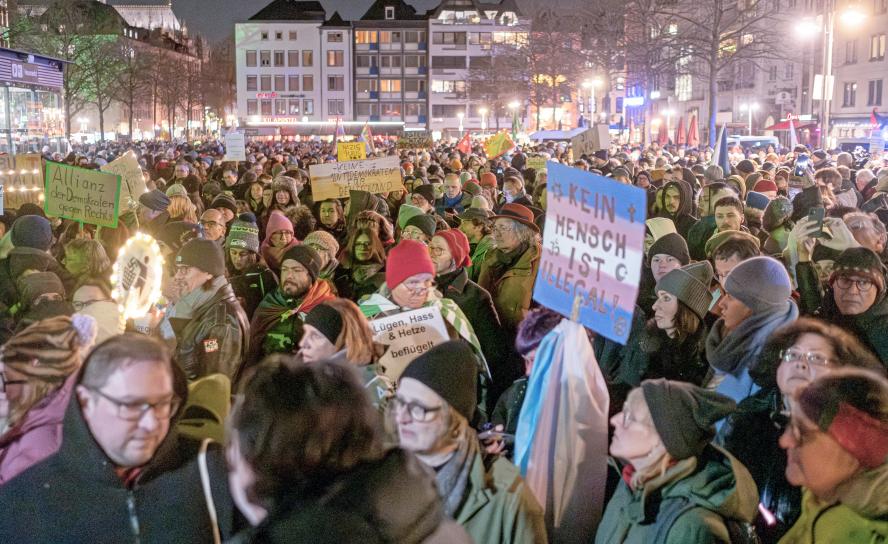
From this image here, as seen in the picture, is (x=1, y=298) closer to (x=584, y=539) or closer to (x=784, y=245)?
(x=584, y=539)

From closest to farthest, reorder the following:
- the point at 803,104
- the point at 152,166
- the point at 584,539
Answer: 1. the point at 584,539
2. the point at 152,166
3. the point at 803,104

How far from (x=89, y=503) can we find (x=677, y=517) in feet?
5.62

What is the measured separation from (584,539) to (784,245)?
5.12 metres

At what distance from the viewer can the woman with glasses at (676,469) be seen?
303 cm

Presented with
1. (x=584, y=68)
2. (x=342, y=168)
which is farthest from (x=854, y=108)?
(x=342, y=168)

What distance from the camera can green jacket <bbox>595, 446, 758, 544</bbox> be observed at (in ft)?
9.74

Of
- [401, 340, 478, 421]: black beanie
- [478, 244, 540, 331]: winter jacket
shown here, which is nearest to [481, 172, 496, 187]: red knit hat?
[478, 244, 540, 331]: winter jacket

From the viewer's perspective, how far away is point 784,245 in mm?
8219

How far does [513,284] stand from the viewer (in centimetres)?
692

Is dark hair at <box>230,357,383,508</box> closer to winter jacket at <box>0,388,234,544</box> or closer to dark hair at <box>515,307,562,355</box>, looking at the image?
winter jacket at <box>0,388,234,544</box>

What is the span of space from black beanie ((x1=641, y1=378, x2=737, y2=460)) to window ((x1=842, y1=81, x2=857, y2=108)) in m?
57.8

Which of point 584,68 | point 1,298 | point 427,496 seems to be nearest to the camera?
point 427,496

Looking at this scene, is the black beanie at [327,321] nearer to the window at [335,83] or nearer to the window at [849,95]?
the window at [849,95]

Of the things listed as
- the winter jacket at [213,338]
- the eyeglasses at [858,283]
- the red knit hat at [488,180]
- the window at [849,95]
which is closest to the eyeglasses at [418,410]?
the winter jacket at [213,338]
